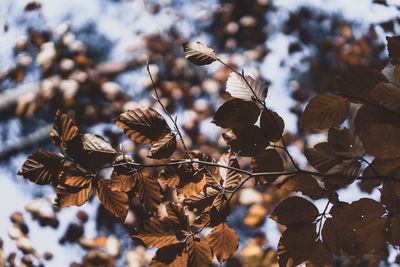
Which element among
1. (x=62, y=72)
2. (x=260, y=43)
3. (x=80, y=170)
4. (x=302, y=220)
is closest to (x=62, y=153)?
(x=80, y=170)

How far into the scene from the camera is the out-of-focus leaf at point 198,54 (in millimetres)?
658

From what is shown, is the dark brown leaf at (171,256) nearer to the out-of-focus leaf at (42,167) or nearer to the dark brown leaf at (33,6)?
the out-of-focus leaf at (42,167)

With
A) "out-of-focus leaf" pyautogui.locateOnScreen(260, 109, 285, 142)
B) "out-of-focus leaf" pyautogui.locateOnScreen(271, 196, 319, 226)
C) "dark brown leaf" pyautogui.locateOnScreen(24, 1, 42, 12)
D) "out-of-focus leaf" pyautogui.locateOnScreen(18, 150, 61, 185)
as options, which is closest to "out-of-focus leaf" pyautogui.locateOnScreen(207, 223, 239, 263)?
"out-of-focus leaf" pyautogui.locateOnScreen(271, 196, 319, 226)

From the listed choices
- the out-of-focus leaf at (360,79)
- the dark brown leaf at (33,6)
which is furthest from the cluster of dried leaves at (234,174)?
the dark brown leaf at (33,6)

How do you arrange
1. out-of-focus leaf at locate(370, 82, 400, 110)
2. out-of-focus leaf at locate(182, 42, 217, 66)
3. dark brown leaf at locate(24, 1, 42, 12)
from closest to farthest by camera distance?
out-of-focus leaf at locate(370, 82, 400, 110) < out-of-focus leaf at locate(182, 42, 217, 66) < dark brown leaf at locate(24, 1, 42, 12)

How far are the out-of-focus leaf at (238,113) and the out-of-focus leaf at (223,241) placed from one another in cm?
21

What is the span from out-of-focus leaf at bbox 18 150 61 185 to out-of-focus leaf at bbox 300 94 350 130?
0.46 metres

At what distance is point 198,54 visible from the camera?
66 cm

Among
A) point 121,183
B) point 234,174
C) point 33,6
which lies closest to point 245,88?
point 234,174

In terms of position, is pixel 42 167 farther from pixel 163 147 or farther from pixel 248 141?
pixel 248 141

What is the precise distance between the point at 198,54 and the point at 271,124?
19cm

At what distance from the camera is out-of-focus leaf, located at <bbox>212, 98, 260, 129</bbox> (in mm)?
652

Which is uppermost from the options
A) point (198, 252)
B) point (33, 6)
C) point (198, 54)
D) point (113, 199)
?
point (198, 54)

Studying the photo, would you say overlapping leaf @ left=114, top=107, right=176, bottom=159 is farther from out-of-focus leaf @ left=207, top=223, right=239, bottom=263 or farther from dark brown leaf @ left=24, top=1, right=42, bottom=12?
dark brown leaf @ left=24, top=1, right=42, bottom=12
